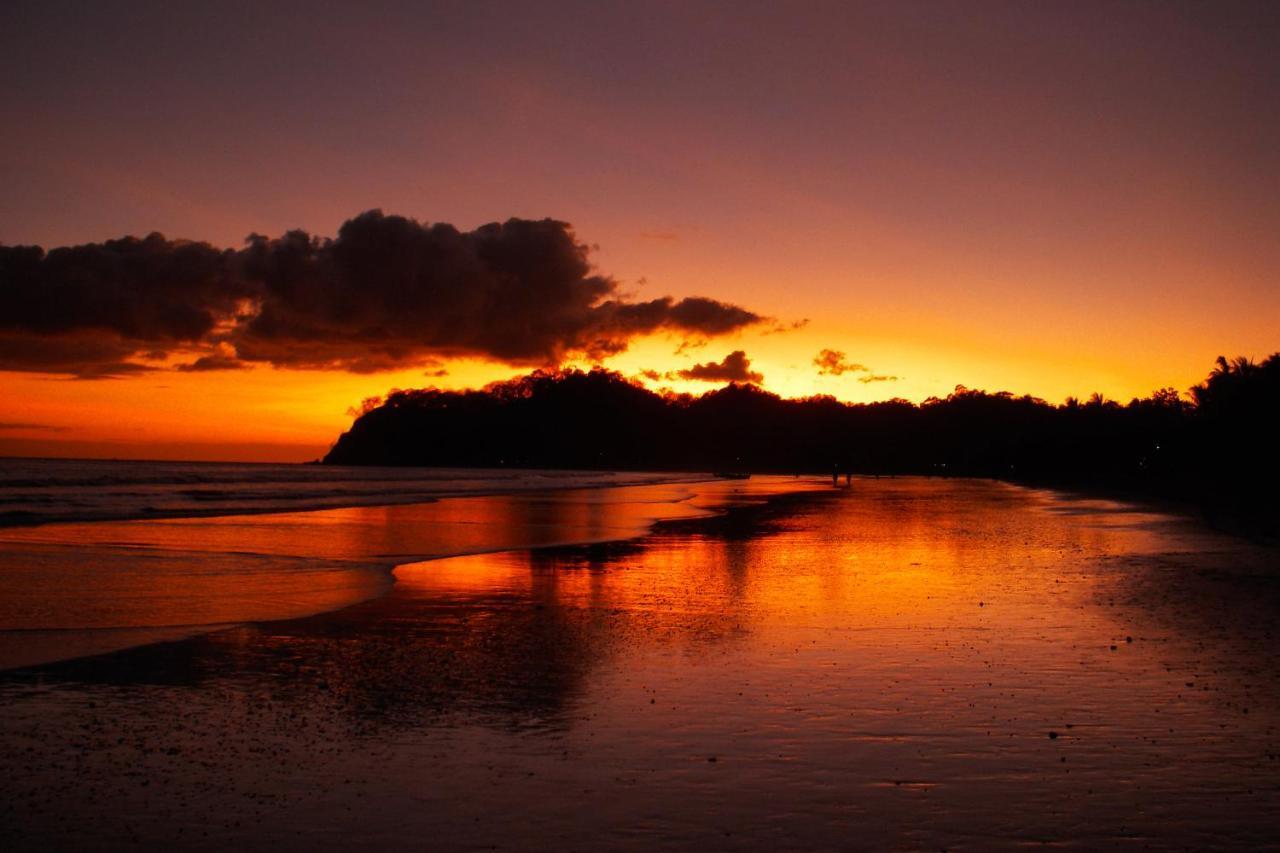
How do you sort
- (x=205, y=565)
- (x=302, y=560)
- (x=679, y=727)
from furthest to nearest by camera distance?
(x=302, y=560) < (x=205, y=565) < (x=679, y=727)

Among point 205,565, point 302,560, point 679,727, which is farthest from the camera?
point 302,560

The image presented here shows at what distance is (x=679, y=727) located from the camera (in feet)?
32.5

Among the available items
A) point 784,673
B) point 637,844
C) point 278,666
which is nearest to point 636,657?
point 784,673

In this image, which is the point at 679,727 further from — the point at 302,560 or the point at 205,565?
the point at 302,560

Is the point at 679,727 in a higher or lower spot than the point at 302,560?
higher

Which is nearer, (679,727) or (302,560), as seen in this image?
(679,727)

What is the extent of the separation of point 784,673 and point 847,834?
5.17 m

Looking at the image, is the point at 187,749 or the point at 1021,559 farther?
the point at 1021,559

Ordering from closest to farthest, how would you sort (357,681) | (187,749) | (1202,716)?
1. (187,749)
2. (1202,716)
3. (357,681)

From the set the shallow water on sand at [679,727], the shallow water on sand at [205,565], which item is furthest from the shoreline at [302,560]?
the shallow water on sand at [679,727]

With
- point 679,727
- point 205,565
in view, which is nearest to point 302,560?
point 205,565

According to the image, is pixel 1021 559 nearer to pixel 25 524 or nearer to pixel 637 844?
pixel 637 844

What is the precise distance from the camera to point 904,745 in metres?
9.21

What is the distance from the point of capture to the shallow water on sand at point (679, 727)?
7.33 m
